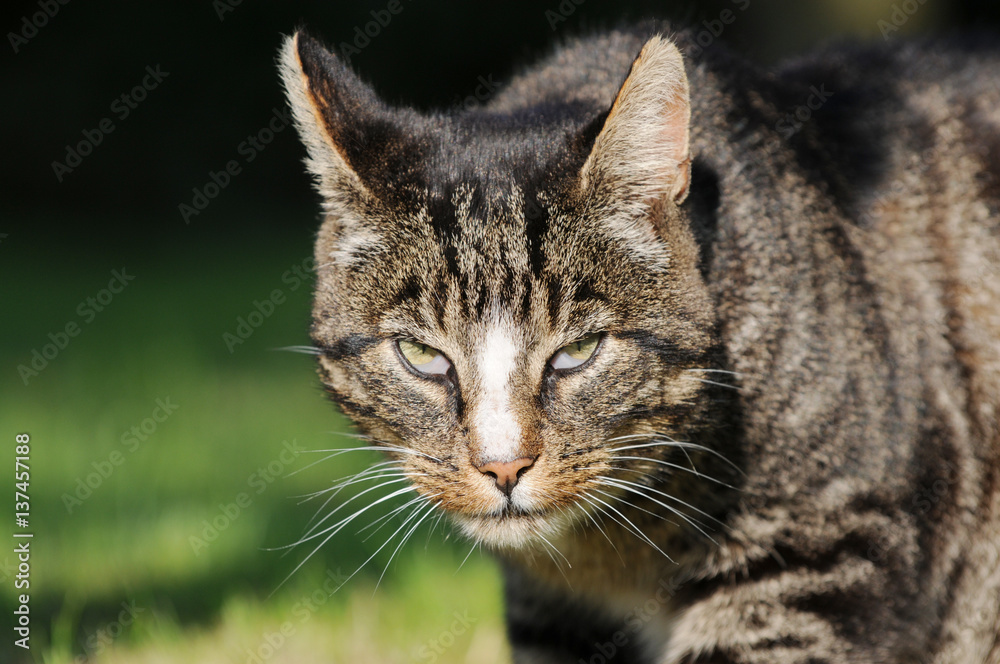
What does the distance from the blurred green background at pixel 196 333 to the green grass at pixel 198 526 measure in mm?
12

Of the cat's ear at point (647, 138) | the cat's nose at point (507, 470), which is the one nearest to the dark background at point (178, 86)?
the cat's ear at point (647, 138)

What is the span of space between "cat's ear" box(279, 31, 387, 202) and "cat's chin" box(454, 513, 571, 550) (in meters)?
0.82

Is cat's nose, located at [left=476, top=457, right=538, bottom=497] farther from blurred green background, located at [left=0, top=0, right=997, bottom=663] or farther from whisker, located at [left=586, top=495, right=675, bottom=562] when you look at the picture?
blurred green background, located at [left=0, top=0, right=997, bottom=663]

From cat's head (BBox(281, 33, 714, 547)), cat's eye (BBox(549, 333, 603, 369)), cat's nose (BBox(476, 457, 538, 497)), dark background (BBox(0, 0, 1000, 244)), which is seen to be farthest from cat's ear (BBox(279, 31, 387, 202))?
dark background (BBox(0, 0, 1000, 244))

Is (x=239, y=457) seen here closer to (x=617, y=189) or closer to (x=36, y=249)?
(x=617, y=189)

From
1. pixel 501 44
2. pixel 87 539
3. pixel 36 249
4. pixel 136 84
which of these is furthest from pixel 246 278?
pixel 87 539

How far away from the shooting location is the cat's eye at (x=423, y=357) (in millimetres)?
2264

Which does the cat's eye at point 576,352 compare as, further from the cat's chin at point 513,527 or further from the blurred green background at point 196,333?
the blurred green background at point 196,333

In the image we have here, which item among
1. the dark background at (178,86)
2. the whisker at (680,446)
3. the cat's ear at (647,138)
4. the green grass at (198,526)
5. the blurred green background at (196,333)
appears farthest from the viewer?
the dark background at (178,86)

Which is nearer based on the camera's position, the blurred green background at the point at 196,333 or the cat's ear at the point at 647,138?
the cat's ear at the point at 647,138

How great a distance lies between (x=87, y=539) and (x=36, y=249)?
252 inches

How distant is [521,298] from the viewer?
7.21 feet

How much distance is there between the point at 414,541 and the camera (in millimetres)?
3705

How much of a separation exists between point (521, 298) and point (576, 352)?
177mm
